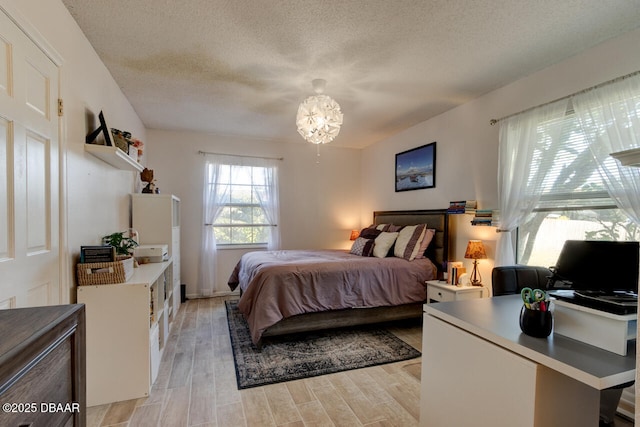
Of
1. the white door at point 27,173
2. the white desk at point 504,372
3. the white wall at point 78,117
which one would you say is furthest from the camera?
the white wall at point 78,117

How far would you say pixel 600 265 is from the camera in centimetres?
134

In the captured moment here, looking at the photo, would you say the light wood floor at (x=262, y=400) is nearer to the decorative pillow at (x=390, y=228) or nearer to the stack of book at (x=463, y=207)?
the stack of book at (x=463, y=207)

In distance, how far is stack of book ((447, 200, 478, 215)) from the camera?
10.1 ft

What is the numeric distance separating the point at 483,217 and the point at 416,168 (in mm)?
1285

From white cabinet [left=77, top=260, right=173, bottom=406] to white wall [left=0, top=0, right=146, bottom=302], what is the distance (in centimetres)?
20

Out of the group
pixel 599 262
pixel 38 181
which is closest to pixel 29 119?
pixel 38 181

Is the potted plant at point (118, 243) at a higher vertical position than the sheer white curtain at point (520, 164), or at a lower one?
lower

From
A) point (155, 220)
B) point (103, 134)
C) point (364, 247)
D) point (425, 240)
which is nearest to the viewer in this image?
point (103, 134)

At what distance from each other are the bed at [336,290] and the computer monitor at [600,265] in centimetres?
171

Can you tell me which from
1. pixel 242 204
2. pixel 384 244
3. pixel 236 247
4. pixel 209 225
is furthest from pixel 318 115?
pixel 236 247

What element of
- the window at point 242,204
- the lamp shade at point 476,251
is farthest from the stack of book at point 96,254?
the lamp shade at point 476,251

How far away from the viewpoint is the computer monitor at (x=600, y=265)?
125 cm

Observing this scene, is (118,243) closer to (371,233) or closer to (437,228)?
(371,233)

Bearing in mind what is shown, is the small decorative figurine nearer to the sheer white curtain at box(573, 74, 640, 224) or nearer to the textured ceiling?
the textured ceiling
